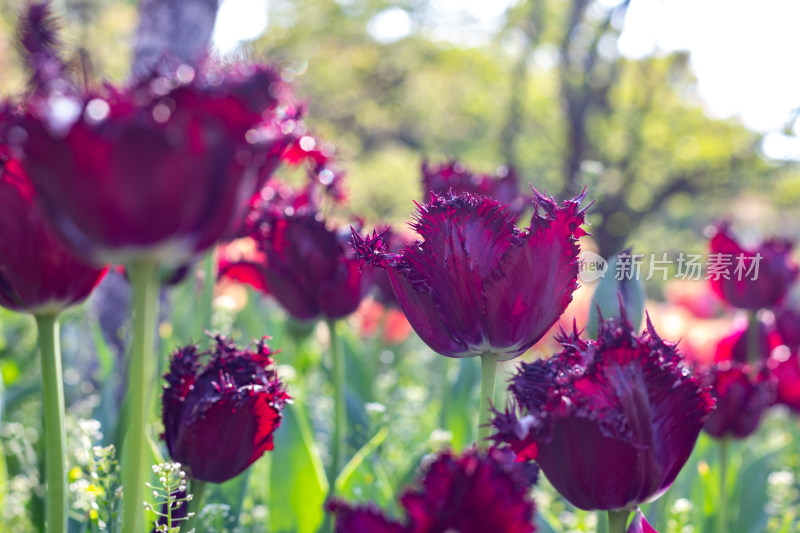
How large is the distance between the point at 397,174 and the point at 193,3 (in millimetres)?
5435

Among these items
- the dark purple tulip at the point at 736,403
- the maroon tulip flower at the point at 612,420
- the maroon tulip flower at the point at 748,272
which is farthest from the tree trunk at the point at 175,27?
the maroon tulip flower at the point at 612,420

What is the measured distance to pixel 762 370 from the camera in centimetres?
137

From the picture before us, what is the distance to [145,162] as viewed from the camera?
39cm

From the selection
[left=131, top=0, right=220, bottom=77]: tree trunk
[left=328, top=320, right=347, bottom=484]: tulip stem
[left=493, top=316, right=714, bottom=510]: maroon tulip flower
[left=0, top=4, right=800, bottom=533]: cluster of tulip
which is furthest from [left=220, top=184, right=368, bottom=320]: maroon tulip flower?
[left=131, top=0, right=220, bottom=77]: tree trunk

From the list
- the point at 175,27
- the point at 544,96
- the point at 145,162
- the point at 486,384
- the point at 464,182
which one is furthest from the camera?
the point at 544,96

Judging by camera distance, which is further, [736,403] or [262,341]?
[736,403]

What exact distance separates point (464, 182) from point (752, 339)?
0.80m

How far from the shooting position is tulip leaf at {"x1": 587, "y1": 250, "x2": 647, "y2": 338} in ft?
3.72

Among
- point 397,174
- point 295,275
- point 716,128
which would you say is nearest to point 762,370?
point 295,275

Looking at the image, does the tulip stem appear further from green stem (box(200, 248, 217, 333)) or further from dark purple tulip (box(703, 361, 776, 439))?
dark purple tulip (box(703, 361, 776, 439))

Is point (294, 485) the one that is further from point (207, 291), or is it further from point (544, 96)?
point (544, 96)

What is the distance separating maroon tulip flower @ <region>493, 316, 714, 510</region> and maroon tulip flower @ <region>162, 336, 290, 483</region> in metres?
0.26

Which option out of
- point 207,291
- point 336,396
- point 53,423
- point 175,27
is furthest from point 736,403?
point 175,27

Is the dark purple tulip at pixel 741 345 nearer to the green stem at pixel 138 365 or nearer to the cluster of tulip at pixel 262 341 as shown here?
the cluster of tulip at pixel 262 341
